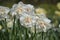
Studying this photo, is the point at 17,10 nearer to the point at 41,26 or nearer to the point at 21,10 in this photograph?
the point at 21,10

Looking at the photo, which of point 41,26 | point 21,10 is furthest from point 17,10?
point 41,26

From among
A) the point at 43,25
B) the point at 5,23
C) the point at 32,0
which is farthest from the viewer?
the point at 32,0

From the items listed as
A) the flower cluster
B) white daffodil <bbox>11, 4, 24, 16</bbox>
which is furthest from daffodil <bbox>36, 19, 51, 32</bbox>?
white daffodil <bbox>11, 4, 24, 16</bbox>

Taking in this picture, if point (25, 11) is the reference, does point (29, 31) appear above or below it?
below

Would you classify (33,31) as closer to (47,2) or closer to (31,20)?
(31,20)

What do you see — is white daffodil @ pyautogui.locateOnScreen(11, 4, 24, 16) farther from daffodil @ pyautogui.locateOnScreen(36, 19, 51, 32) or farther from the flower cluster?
daffodil @ pyautogui.locateOnScreen(36, 19, 51, 32)

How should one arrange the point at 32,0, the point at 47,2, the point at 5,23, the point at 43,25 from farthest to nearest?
the point at 47,2 → the point at 32,0 → the point at 5,23 → the point at 43,25

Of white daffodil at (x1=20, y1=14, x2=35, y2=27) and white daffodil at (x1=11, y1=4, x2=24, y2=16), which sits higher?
white daffodil at (x1=11, y1=4, x2=24, y2=16)

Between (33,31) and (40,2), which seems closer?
(33,31)

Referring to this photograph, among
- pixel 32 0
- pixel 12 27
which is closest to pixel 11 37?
pixel 12 27
